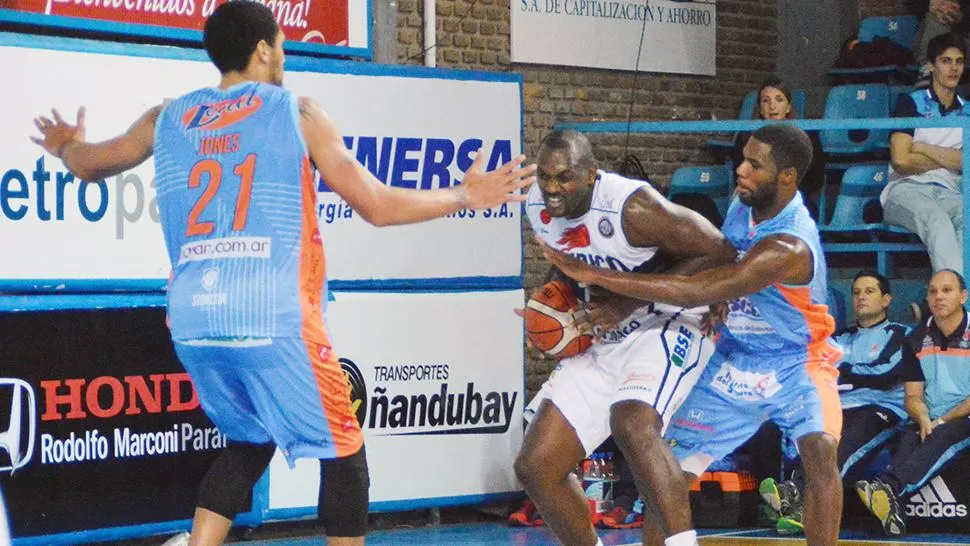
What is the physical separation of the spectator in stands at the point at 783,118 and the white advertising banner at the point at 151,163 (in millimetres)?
1696

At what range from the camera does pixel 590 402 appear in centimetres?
623

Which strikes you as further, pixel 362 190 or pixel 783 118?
pixel 783 118

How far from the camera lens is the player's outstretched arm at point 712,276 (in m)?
5.89

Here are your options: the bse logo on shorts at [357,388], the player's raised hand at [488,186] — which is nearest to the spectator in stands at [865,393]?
the bse logo on shorts at [357,388]

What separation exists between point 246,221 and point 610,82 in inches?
250

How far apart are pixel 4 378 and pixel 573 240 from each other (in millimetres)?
2739

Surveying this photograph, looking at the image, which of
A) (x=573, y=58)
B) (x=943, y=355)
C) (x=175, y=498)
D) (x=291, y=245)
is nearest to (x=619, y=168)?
(x=573, y=58)

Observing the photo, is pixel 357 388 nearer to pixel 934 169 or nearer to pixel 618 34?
pixel 618 34

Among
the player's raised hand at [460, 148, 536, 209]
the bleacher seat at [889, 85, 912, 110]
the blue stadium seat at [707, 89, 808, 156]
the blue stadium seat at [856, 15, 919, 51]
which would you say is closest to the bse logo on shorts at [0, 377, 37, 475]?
the player's raised hand at [460, 148, 536, 209]

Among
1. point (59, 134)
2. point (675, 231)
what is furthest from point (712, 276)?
point (59, 134)

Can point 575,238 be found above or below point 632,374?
above

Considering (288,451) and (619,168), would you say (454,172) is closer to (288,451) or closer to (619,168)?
(619,168)

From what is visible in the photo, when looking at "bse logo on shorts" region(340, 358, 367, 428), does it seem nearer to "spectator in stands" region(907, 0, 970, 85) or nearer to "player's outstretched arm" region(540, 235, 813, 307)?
"player's outstretched arm" region(540, 235, 813, 307)

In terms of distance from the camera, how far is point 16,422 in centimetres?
732
